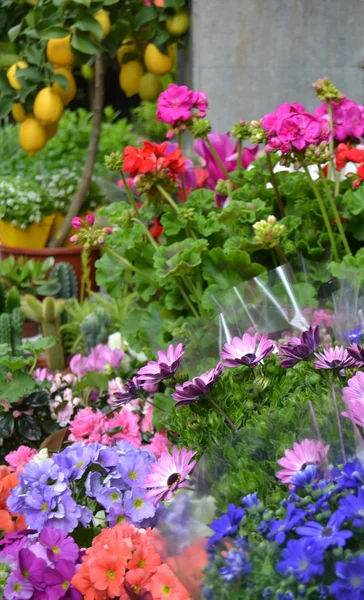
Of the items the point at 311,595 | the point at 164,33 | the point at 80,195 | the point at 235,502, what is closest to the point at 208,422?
the point at 235,502

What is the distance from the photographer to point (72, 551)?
37.5 inches

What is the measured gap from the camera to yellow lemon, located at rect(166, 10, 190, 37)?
2664mm

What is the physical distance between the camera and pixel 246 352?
1025 millimetres

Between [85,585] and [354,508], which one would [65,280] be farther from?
[354,508]

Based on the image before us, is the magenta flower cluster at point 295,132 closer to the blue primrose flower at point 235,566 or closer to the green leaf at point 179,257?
the green leaf at point 179,257

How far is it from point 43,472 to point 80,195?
83.5 inches

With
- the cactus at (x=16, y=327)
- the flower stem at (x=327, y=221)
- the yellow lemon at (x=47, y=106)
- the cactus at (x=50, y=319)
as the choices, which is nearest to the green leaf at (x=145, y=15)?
the yellow lemon at (x=47, y=106)

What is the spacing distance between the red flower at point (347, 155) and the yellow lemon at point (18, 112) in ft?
4.83

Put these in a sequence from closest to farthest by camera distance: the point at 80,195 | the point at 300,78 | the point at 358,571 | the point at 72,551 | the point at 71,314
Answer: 1. the point at 358,571
2. the point at 72,551
3. the point at 71,314
4. the point at 300,78
5. the point at 80,195

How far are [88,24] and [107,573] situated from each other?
78.8 inches

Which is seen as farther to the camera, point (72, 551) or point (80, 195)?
point (80, 195)

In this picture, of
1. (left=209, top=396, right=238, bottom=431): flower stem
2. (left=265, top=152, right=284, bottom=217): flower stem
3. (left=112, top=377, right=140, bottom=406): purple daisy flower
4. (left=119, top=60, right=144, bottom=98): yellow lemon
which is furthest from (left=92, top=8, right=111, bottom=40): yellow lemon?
(left=209, top=396, right=238, bottom=431): flower stem

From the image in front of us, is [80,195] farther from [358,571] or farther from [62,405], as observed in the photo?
[358,571]

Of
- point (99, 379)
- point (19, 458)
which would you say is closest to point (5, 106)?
point (99, 379)
